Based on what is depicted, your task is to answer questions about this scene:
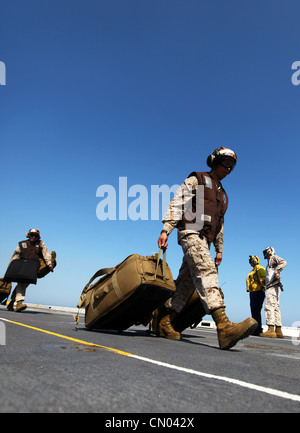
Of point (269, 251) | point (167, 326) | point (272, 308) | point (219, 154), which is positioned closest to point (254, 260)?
point (269, 251)

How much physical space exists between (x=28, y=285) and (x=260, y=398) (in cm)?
879

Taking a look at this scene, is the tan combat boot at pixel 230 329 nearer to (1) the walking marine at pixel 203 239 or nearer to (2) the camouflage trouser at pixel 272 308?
(1) the walking marine at pixel 203 239

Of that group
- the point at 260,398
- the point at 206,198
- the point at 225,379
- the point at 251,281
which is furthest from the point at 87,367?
the point at 251,281

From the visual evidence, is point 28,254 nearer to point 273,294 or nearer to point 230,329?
point 273,294

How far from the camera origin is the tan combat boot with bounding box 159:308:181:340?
15.0 feet

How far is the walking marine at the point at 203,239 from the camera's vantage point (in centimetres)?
369

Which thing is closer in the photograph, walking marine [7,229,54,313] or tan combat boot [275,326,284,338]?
tan combat boot [275,326,284,338]

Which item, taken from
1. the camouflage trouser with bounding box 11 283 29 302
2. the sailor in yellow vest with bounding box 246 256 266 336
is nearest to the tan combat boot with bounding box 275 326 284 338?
the sailor in yellow vest with bounding box 246 256 266 336

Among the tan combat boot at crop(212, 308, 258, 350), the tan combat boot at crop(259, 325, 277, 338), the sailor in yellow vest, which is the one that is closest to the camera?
the tan combat boot at crop(212, 308, 258, 350)

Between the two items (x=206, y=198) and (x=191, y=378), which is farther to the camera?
(x=206, y=198)

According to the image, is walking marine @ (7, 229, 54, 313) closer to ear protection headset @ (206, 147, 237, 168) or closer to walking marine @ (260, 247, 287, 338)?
walking marine @ (260, 247, 287, 338)

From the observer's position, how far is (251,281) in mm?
9148

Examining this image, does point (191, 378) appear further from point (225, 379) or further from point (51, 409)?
point (51, 409)

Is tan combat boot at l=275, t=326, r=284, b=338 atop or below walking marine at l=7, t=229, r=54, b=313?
below
